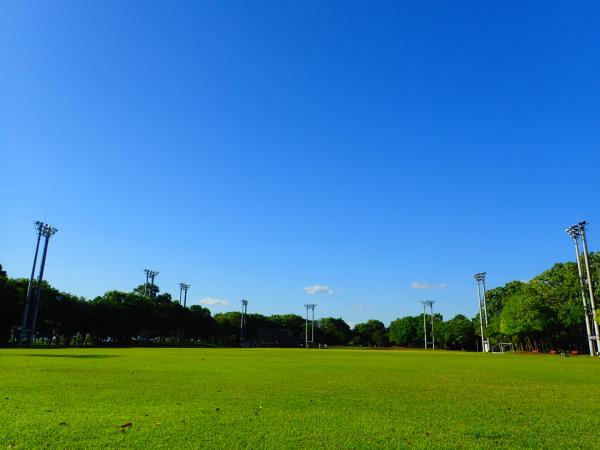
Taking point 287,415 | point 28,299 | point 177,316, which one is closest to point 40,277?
point 28,299

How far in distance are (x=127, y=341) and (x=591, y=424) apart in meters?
112

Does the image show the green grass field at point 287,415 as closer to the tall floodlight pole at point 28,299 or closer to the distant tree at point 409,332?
the tall floodlight pole at point 28,299

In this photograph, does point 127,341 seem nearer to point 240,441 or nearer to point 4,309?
point 4,309

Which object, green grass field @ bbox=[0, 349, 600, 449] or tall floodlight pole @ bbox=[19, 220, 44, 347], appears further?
tall floodlight pole @ bbox=[19, 220, 44, 347]

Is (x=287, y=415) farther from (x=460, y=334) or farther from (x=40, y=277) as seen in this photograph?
(x=460, y=334)

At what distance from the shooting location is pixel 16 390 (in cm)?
1380

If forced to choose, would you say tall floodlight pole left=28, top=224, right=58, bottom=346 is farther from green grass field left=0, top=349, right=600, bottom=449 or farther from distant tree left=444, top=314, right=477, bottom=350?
distant tree left=444, top=314, right=477, bottom=350

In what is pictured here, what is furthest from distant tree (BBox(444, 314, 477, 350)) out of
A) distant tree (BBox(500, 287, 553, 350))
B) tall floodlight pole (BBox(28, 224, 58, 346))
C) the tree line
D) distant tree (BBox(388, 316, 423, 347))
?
tall floodlight pole (BBox(28, 224, 58, 346))

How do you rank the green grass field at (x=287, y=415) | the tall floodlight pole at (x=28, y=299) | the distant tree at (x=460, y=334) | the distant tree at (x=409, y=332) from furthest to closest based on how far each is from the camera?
the distant tree at (x=409, y=332)
the distant tree at (x=460, y=334)
the tall floodlight pole at (x=28, y=299)
the green grass field at (x=287, y=415)

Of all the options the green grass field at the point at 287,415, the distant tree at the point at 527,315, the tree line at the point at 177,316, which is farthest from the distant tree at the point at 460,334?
the green grass field at the point at 287,415

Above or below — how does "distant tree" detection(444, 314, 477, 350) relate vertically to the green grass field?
above

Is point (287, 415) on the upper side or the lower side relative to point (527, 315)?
lower

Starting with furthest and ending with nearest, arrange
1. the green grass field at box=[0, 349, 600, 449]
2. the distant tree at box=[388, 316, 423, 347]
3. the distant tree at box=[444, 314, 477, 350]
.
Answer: the distant tree at box=[388, 316, 423, 347]
the distant tree at box=[444, 314, 477, 350]
the green grass field at box=[0, 349, 600, 449]

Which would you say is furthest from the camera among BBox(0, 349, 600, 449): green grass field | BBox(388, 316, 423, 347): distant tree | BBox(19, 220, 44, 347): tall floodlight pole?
BBox(388, 316, 423, 347): distant tree
